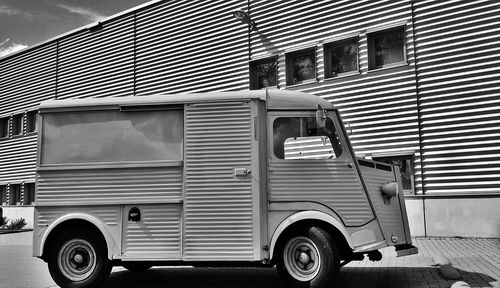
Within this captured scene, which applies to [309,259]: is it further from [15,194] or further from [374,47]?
[15,194]

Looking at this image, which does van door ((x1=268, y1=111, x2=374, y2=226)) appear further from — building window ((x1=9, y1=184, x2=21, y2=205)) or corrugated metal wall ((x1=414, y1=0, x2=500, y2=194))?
building window ((x1=9, y1=184, x2=21, y2=205))

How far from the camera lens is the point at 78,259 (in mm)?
7035

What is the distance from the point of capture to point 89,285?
693 centimetres

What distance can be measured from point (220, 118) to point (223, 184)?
3.05ft

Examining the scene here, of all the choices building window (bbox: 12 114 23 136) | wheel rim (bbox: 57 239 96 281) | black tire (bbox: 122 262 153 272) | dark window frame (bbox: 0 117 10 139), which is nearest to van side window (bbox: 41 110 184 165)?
wheel rim (bbox: 57 239 96 281)

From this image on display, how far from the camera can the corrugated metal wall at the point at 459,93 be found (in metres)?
12.6

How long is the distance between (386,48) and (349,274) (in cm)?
848

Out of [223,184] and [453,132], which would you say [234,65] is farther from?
[223,184]

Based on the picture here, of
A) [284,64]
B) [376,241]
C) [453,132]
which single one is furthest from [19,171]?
[376,241]

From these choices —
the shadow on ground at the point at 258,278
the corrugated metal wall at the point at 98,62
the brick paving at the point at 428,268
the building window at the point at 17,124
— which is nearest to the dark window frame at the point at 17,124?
the building window at the point at 17,124

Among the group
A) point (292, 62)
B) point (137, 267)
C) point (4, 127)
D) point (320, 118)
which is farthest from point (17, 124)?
point (320, 118)

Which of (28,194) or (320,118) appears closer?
(320,118)

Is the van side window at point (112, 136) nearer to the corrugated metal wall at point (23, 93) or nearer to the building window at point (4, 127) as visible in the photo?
the corrugated metal wall at point (23, 93)

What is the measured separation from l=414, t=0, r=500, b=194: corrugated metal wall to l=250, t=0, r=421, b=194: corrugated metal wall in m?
0.38
